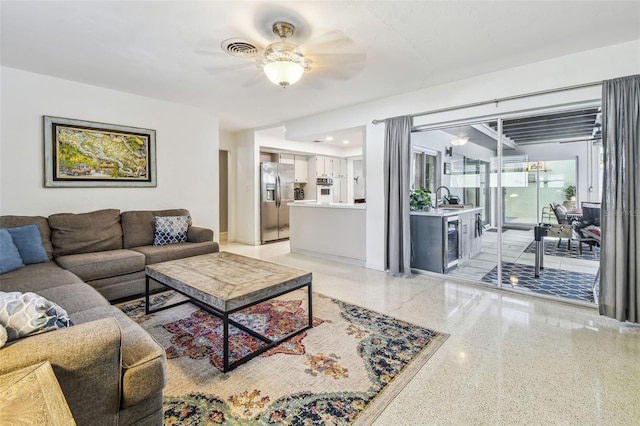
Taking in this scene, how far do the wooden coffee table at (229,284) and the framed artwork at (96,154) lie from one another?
1.99 m

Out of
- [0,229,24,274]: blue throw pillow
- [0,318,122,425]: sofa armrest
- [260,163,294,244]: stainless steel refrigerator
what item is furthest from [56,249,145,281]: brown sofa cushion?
[260,163,294,244]: stainless steel refrigerator

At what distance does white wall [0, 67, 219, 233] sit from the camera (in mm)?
3316

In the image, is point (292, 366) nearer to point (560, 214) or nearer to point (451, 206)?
point (560, 214)

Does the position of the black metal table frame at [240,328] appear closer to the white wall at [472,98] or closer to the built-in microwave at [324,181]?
the white wall at [472,98]

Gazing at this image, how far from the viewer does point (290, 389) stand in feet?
5.93

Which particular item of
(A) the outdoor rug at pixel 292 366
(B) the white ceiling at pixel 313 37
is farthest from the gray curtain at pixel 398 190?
(A) the outdoor rug at pixel 292 366

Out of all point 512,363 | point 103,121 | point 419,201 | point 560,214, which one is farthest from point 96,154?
point 560,214

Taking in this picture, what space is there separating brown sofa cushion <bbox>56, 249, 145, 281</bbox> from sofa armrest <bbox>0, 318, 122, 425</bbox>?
2197 mm

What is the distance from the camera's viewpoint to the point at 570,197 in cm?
349

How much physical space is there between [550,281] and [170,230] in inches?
190

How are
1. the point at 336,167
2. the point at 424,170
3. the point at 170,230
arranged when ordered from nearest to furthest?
the point at 170,230, the point at 424,170, the point at 336,167

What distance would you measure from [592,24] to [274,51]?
102 inches

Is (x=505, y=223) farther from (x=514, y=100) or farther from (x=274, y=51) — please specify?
(x=274, y=51)

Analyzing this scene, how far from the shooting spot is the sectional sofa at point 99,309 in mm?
1083
